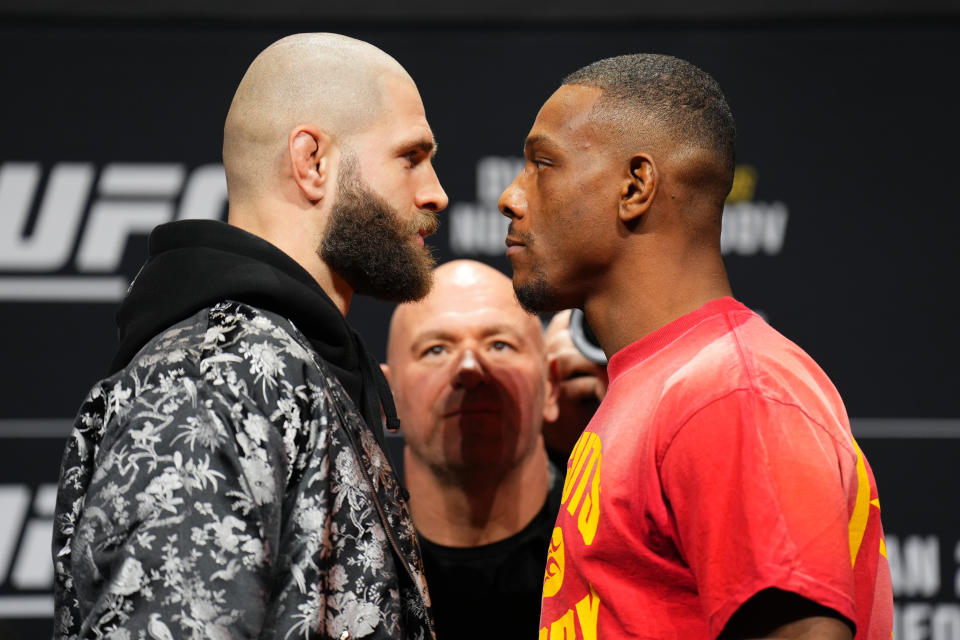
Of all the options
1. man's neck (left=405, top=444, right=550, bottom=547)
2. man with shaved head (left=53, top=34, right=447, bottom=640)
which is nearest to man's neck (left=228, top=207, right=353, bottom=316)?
man with shaved head (left=53, top=34, right=447, bottom=640)

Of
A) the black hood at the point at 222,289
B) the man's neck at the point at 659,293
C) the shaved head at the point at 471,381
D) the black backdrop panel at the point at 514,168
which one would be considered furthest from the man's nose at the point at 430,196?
the black backdrop panel at the point at 514,168

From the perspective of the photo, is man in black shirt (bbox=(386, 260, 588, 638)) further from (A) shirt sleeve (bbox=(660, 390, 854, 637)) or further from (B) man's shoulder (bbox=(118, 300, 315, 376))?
(A) shirt sleeve (bbox=(660, 390, 854, 637))

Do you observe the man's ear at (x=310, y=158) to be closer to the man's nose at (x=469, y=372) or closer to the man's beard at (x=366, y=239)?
the man's beard at (x=366, y=239)

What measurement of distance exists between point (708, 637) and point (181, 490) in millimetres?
579

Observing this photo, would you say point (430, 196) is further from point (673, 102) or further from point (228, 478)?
point (228, 478)

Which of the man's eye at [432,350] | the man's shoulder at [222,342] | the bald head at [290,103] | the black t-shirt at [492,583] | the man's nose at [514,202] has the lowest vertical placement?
the black t-shirt at [492,583]

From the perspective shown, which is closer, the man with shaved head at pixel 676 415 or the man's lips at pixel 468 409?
the man with shaved head at pixel 676 415

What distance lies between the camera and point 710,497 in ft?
3.15

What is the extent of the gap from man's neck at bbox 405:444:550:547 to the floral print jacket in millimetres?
885

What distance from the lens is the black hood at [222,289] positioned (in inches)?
46.6

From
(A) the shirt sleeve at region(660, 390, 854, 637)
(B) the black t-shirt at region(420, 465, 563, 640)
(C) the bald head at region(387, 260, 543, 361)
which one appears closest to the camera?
(A) the shirt sleeve at region(660, 390, 854, 637)

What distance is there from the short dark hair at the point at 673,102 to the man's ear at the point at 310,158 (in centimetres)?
40

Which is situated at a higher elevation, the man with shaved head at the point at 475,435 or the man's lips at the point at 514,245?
the man's lips at the point at 514,245

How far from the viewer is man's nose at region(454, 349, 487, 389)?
2.08m
